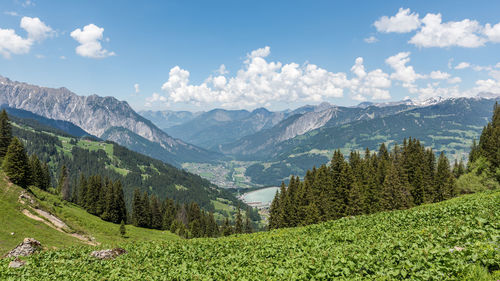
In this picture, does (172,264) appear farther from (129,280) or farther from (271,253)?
(271,253)

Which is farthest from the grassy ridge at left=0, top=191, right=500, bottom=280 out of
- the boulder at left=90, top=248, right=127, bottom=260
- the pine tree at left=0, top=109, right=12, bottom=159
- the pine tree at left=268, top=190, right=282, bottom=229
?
the pine tree at left=0, top=109, right=12, bottom=159

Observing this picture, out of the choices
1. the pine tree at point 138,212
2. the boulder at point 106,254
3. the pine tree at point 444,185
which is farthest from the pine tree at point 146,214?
the pine tree at point 444,185

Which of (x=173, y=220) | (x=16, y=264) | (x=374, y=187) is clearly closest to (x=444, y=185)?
(x=374, y=187)

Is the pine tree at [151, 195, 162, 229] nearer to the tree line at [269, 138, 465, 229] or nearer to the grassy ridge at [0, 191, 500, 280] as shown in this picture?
the tree line at [269, 138, 465, 229]

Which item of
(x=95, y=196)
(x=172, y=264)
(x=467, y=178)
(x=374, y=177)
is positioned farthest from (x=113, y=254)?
(x=467, y=178)

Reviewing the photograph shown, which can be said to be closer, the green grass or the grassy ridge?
the grassy ridge

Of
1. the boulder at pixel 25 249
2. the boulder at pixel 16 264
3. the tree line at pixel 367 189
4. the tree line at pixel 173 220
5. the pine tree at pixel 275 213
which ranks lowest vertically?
the tree line at pixel 173 220

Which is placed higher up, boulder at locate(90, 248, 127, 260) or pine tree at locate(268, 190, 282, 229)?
boulder at locate(90, 248, 127, 260)

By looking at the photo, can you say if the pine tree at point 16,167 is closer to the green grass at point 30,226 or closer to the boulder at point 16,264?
the green grass at point 30,226

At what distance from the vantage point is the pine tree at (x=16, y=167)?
63219 millimetres

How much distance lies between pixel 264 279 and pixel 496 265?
8711 millimetres

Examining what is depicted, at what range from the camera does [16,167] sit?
210 ft

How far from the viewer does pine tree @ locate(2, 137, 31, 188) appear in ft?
207

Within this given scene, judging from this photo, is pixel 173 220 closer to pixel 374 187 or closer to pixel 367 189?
pixel 367 189
